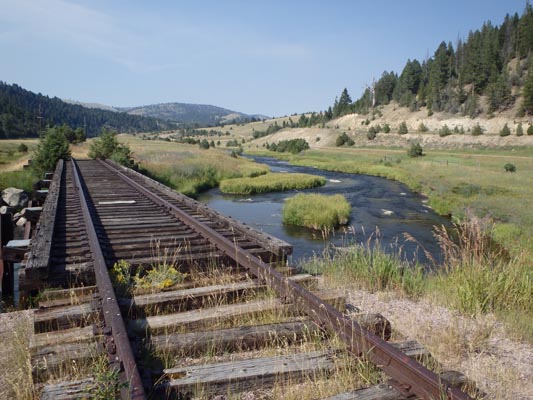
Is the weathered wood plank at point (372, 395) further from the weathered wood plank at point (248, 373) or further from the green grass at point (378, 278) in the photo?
the green grass at point (378, 278)

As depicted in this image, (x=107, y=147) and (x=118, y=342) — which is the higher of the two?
(x=107, y=147)

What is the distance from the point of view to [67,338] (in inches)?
130

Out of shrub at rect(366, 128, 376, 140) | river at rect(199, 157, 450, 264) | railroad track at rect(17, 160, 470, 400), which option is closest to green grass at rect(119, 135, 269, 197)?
river at rect(199, 157, 450, 264)

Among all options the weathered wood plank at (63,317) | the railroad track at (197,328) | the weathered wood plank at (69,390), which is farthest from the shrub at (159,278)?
the weathered wood plank at (69,390)

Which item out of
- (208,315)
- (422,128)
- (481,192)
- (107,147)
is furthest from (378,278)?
(422,128)

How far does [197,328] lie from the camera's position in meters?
3.74

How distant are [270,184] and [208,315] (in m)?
28.8

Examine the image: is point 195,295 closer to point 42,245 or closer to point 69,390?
point 69,390

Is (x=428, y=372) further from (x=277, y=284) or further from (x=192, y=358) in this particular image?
(x=277, y=284)

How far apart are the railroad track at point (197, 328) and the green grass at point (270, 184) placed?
24721 mm

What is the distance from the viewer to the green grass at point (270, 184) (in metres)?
31.1

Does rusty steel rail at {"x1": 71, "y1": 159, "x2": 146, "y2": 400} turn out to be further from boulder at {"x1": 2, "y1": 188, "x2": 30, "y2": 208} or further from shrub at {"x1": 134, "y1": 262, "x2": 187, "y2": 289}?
boulder at {"x1": 2, "y1": 188, "x2": 30, "y2": 208}

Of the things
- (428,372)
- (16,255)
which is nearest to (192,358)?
(428,372)

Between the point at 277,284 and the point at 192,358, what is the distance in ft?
4.80
